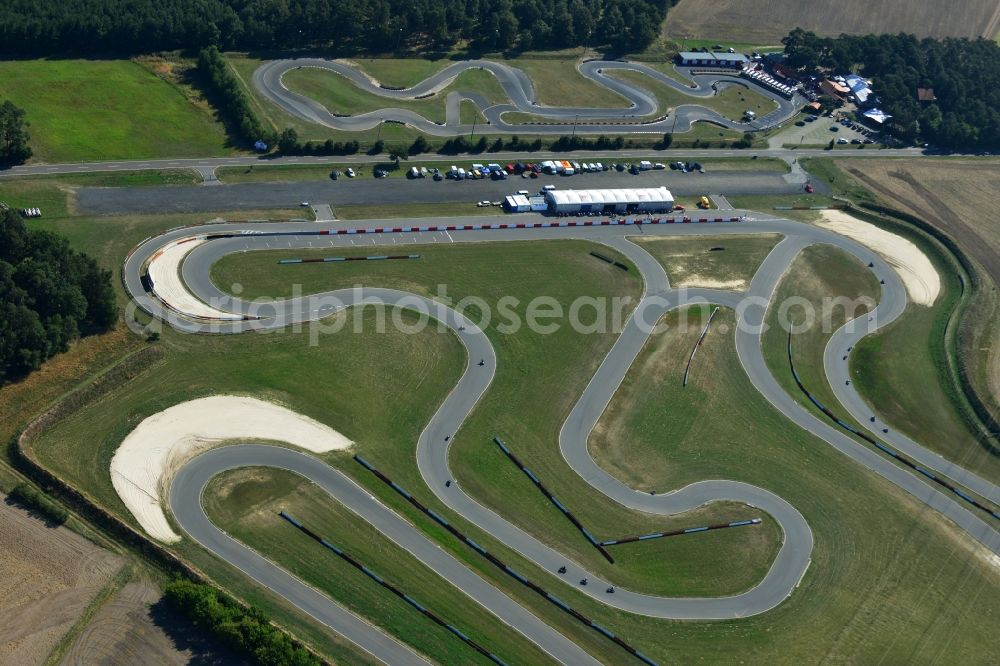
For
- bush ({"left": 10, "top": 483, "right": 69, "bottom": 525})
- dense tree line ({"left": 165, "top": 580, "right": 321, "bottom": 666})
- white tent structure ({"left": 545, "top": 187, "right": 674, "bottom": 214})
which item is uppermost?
white tent structure ({"left": 545, "top": 187, "right": 674, "bottom": 214})

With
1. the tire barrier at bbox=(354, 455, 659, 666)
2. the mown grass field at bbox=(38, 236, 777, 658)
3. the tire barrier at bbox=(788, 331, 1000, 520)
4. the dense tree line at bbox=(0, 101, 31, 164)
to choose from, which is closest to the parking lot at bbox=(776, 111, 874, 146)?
the tire barrier at bbox=(788, 331, 1000, 520)

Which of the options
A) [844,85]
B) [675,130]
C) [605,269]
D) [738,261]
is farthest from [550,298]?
[844,85]

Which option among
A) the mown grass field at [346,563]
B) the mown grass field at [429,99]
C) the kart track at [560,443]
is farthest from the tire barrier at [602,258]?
the mown grass field at [346,563]

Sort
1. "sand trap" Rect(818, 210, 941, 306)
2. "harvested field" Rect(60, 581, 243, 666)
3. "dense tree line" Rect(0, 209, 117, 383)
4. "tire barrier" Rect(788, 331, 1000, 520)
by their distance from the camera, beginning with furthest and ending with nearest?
"sand trap" Rect(818, 210, 941, 306) < "tire barrier" Rect(788, 331, 1000, 520) < "dense tree line" Rect(0, 209, 117, 383) < "harvested field" Rect(60, 581, 243, 666)

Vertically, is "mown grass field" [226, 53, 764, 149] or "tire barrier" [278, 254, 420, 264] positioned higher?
"mown grass field" [226, 53, 764, 149]

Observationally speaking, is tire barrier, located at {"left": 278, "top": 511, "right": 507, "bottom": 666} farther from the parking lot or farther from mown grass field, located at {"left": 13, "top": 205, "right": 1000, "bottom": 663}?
Result: the parking lot

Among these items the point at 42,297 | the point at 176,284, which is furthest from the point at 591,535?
the point at 42,297
